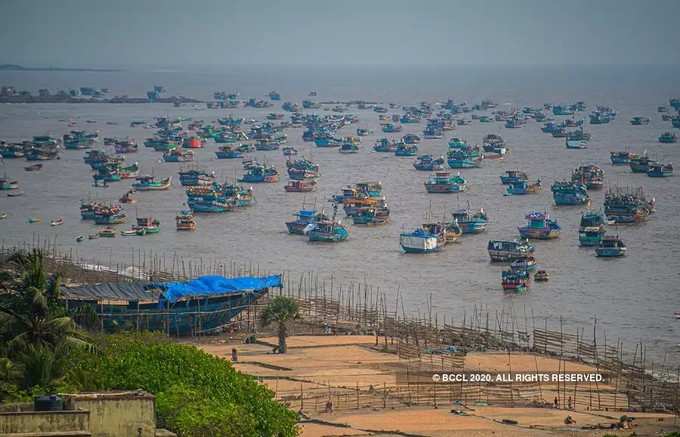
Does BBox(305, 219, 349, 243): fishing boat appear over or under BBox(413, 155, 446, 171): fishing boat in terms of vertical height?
over

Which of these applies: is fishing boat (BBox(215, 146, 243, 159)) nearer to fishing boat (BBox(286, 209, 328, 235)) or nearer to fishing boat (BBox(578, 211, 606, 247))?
fishing boat (BBox(286, 209, 328, 235))

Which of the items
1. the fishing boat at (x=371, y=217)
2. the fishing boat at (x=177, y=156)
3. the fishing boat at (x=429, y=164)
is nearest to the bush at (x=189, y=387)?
the fishing boat at (x=371, y=217)

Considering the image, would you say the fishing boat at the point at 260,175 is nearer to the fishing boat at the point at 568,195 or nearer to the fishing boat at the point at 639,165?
the fishing boat at the point at 568,195

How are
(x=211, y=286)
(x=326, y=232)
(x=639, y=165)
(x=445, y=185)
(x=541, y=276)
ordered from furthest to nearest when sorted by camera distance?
(x=639, y=165), (x=445, y=185), (x=326, y=232), (x=541, y=276), (x=211, y=286)

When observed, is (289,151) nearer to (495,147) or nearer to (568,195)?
(495,147)

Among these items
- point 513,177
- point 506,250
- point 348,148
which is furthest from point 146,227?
point 348,148

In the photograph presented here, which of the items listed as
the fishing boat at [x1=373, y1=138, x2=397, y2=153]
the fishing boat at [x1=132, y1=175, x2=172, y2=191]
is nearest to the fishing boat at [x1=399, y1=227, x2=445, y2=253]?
the fishing boat at [x1=132, y1=175, x2=172, y2=191]
